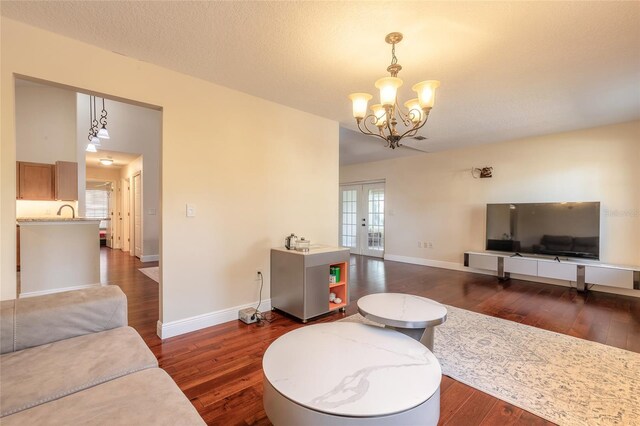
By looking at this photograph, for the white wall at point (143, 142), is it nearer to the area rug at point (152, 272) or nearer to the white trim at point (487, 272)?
the area rug at point (152, 272)

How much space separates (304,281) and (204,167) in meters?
1.52

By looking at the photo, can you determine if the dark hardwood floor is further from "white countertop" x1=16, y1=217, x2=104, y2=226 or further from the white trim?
"white countertop" x1=16, y1=217, x2=104, y2=226

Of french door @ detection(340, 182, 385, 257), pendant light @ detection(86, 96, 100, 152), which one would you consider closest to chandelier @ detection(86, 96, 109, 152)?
pendant light @ detection(86, 96, 100, 152)

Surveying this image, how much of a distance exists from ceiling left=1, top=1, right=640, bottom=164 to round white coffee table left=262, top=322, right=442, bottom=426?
6.60 ft

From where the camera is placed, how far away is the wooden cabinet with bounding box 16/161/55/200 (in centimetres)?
455

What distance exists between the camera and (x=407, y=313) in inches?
75.8

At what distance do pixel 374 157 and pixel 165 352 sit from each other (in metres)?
5.64

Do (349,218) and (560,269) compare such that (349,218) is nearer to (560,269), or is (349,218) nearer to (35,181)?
(560,269)

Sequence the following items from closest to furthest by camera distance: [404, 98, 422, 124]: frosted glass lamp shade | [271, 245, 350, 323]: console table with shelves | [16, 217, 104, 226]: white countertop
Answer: [404, 98, 422, 124]: frosted glass lamp shade → [271, 245, 350, 323]: console table with shelves → [16, 217, 104, 226]: white countertop

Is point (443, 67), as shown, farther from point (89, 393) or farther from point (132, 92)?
point (89, 393)

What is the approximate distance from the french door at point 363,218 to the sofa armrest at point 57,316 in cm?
606

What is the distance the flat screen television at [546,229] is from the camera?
13.4ft

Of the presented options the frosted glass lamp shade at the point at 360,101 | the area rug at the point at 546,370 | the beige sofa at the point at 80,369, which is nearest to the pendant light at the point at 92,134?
the beige sofa at the point at 80,369

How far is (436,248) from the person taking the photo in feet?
19.5
